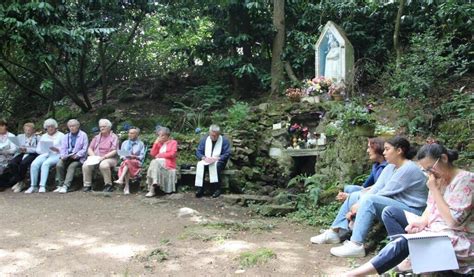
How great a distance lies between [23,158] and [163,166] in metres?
2.56

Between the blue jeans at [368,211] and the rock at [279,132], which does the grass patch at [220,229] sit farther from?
the rock at [279,132]

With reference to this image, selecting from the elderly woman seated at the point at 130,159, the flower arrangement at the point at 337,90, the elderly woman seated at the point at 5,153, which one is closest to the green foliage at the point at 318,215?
the elderly woman seated at the point at 130,159

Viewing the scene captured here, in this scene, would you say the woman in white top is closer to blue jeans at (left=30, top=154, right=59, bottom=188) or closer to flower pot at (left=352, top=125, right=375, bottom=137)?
blue jeans at (left=30, top=154, right=59, bottom=188)

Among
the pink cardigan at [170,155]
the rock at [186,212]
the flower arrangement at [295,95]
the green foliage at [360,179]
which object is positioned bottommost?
the rock at [186,212]

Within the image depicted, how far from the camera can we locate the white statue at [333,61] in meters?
9.38

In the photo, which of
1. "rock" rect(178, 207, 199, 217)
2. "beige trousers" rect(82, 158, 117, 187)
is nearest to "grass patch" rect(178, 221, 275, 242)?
"rock" rect(178, 207, 199, 217)

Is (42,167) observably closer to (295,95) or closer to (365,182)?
(295,95)

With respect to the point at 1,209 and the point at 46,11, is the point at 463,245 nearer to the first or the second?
the point at 1,209

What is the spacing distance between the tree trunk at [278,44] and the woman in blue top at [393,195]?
6777 mm

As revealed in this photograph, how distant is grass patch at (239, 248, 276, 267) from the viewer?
3881 millimetres

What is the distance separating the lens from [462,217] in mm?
2982

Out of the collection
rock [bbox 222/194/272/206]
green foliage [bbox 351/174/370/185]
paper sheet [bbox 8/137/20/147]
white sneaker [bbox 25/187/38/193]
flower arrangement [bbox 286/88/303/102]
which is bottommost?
rock [bbox 222/194/272/206]

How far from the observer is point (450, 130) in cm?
655

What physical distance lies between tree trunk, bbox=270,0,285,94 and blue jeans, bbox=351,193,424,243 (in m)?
6.91
